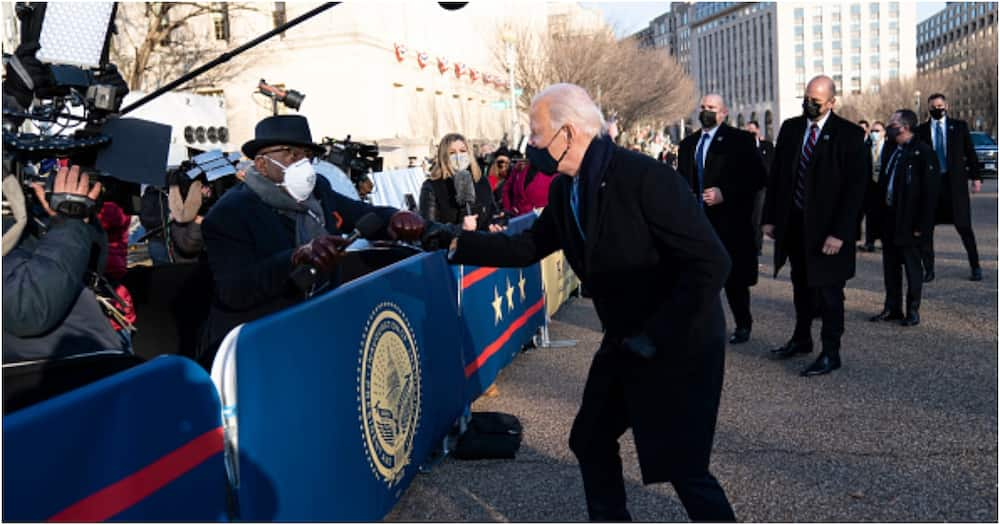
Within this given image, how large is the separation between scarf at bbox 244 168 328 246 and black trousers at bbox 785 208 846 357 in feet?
12.2

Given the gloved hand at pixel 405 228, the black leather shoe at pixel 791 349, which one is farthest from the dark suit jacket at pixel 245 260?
the black leather shoe at pixel 791 349

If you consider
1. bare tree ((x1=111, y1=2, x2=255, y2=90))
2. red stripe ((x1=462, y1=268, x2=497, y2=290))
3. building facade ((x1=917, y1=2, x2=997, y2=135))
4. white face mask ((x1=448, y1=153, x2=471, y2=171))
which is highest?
building facade ((x1=917, y1=2, x2=997, y2=135))

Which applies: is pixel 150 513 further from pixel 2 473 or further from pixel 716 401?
pixel 716 401

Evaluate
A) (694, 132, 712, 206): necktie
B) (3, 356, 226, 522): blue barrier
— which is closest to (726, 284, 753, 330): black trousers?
(694, 132, 712, 206): necktie

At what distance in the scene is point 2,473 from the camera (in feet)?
6.95

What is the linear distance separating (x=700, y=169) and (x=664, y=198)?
5144mm

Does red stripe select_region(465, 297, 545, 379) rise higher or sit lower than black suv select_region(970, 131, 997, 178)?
lower

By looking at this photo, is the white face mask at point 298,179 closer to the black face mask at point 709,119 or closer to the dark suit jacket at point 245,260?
the dark suit jacket at point 245,260

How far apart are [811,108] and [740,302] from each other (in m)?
1.86

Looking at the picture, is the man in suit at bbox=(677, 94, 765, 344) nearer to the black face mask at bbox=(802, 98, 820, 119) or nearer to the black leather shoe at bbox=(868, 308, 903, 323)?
the black face mask at bbox=(802, 98, 820, 119)

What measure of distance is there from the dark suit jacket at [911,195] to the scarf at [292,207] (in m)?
6.07

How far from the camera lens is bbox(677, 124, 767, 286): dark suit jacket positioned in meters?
7.86

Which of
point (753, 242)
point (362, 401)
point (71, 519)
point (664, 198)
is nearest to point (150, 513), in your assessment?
point (71, 519)

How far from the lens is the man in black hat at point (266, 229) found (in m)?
4.10
